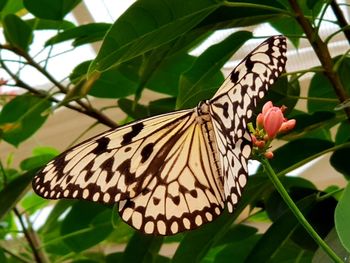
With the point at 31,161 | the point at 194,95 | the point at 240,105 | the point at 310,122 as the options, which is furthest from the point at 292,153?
the point at 31,161

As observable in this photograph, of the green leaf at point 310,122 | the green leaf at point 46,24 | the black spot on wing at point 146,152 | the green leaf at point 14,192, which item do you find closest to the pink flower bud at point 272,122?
the black spot on wing at point 146,152

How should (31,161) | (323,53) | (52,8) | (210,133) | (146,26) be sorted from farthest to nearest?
(31,161) → (52,8) → (323,53) → (146,26) → (210,133)

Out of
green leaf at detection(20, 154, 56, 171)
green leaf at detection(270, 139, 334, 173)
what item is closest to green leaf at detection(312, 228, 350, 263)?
green leaf at detection(270, 139, 334, 173)

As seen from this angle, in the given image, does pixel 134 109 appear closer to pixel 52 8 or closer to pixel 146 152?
pixel 52 8

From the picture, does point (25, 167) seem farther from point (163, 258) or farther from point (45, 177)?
point (45, 177)

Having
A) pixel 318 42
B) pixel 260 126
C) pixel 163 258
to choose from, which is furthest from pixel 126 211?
pixel 163 258

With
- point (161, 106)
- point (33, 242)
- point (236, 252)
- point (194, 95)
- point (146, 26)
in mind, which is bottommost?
point (236, 252)

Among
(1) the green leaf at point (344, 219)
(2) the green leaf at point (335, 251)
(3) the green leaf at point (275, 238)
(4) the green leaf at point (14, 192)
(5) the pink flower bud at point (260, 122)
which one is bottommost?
(3) the green leaf at point (275, 238)

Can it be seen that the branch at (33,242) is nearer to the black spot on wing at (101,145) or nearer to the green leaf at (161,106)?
the green leaf at (161,106)
